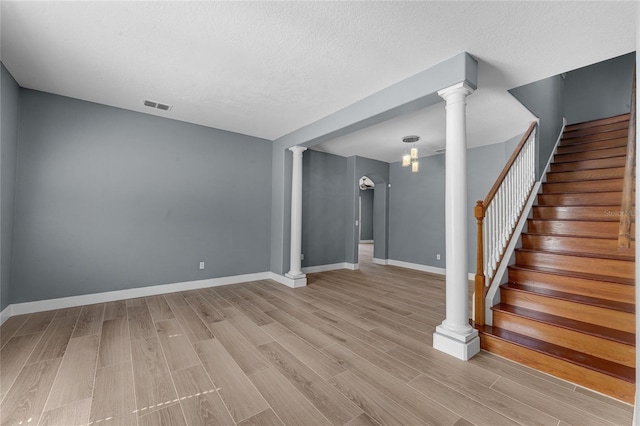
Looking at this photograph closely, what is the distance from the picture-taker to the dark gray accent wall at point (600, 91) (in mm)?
5340

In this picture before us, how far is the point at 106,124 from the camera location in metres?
3.75

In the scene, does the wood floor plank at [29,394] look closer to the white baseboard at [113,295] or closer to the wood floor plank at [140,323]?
the wood floor plank at [140,323]

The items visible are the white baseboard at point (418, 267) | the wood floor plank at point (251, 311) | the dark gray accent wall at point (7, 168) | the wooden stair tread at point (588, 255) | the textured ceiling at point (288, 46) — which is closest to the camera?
the textured ceiling at point (288, 46)

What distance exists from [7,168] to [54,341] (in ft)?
6.38

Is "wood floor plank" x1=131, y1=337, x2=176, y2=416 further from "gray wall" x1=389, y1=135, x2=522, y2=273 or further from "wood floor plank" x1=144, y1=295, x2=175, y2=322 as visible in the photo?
"gray wall" x1=389, y1=135, x2=522, y2=273

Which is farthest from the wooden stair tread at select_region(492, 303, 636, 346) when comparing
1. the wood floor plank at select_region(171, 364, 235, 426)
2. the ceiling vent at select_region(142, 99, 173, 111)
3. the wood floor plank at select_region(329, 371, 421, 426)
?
the ceiling vent at select_region(142, 99, 173, 111)

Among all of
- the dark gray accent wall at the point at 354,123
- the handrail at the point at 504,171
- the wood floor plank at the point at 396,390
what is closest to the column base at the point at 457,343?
the wood floor plank at the point at 396,390

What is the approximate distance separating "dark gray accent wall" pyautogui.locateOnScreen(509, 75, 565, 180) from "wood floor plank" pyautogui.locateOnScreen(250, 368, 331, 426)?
12.3 feet

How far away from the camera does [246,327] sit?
2992 mm

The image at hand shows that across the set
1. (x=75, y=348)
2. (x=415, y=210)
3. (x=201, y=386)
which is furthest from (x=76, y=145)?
(x=415, y=210)

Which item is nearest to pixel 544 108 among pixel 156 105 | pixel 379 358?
pixel 379 358

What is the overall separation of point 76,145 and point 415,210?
6.26m

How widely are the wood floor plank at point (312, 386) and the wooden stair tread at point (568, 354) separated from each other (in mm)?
1592

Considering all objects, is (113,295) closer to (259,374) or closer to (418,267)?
(259,374)
